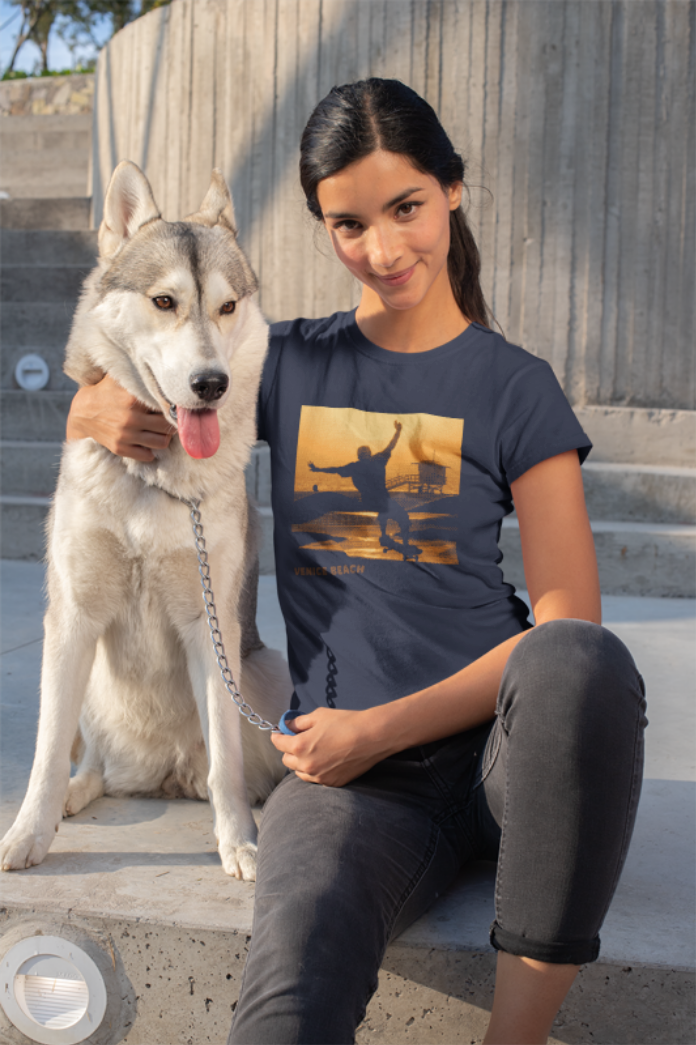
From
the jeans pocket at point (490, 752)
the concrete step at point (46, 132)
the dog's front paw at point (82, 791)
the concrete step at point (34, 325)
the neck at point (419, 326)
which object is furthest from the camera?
the concrete step at point (46, 132)

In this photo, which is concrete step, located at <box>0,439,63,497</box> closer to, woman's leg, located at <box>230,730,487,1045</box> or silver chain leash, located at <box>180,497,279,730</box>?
silver chain leash, located at <box>180,497,279,730</box>

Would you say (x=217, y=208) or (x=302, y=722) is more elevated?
(x=217, y=208)

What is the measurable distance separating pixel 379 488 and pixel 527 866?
0.71 m

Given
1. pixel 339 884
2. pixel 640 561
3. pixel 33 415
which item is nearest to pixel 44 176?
pixel 33 415

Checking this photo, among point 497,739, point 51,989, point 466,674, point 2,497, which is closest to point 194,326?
point 466,674

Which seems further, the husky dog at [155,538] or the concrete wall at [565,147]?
the concrete wall at [565,147]

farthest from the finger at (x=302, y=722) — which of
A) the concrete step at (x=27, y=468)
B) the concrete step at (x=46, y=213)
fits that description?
the concrete step at (x=46, y=213)

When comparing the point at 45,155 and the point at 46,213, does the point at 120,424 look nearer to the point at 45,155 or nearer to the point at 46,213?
the point at 46,213

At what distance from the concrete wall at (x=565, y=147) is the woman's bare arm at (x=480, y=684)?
156 inches

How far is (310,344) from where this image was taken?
1.79 metres

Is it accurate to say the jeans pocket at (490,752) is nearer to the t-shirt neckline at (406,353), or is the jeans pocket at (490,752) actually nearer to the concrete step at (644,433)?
the t-shirt neckline at (406,353)

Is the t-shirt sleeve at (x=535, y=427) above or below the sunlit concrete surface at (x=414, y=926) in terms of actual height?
above

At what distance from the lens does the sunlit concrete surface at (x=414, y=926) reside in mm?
1413

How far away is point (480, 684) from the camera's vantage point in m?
1.44
